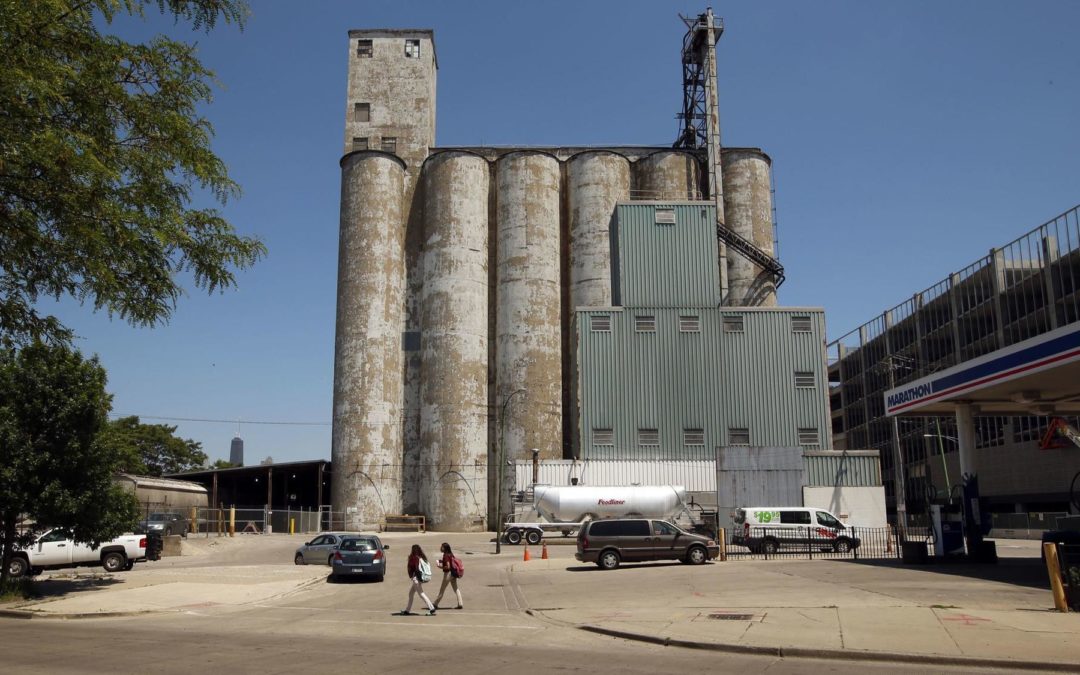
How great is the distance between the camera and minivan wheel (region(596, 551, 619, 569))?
100ft

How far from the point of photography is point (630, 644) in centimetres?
1497

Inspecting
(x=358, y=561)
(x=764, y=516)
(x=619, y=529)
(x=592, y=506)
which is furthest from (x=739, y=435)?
(x=358, y=561)

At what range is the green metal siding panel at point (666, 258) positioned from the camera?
57.7 m

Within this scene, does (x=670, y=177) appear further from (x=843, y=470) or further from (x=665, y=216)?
(x=843, y=470)

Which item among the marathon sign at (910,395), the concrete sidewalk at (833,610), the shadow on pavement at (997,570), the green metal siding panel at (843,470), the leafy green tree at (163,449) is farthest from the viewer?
the leafy green tree at (163,449)

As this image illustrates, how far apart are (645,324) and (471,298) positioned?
16724 millimetres

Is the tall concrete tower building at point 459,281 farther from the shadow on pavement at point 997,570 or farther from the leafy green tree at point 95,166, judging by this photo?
the leafy green tree at point 95,166

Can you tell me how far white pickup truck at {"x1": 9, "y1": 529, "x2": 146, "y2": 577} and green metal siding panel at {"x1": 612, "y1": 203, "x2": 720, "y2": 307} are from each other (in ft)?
114

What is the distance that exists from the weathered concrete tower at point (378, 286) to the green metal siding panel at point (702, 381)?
1753 cm

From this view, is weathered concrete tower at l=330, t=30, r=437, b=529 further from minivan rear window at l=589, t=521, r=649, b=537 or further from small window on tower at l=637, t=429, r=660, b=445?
minivan rear window at l=589, t=521, r=649, b=537

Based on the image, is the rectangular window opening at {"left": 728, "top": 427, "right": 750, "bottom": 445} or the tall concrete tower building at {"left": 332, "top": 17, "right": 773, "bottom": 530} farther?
the tall concrete tower building at {"left": 332, "top": 17, "right": 773, "bottom": 530}

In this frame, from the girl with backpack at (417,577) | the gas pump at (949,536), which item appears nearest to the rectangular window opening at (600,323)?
the gas pump at (949,536)

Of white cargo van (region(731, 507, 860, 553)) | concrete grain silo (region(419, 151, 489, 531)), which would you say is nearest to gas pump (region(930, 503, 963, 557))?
white cargo van (region(731, 507, 860, 553))

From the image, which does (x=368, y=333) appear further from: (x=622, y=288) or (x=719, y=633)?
(x=719, y=633)
